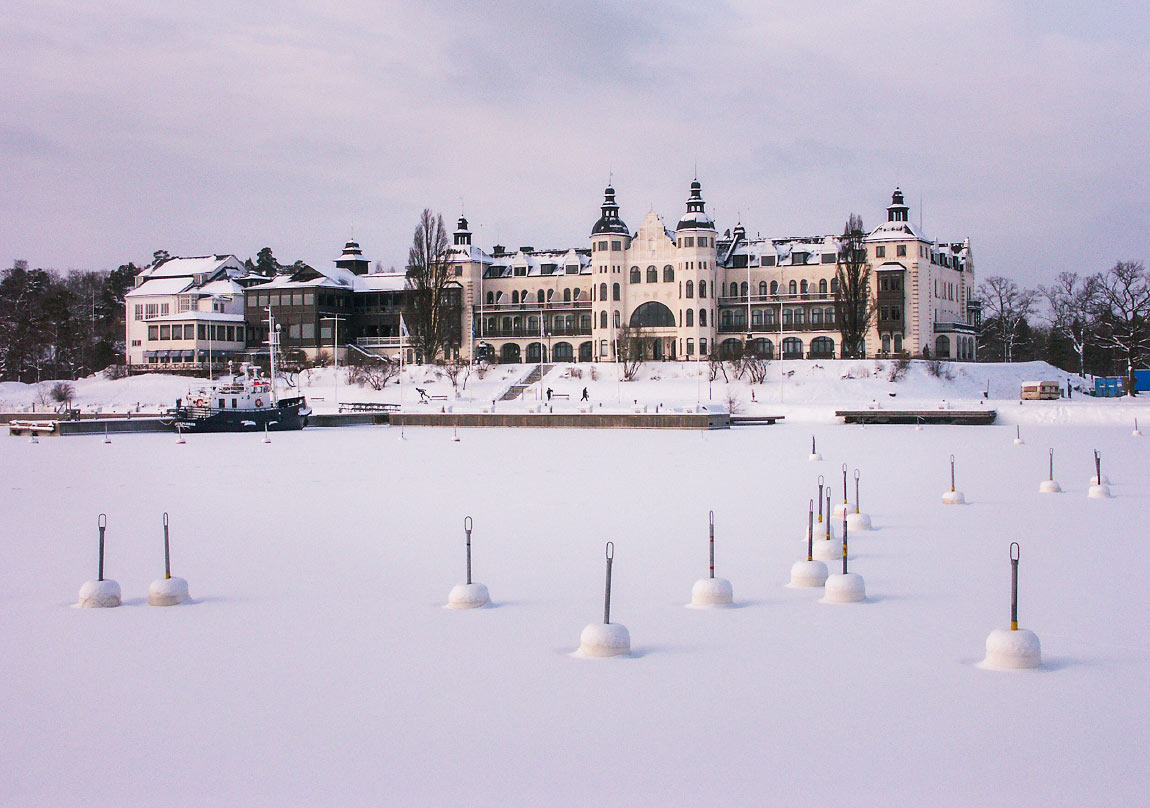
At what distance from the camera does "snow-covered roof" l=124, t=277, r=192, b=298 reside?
10981cm

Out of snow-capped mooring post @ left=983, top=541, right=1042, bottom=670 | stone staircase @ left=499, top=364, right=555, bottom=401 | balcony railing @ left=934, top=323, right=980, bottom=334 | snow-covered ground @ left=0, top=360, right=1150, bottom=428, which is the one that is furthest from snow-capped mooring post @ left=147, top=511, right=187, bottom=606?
balcony railing @ left=934, top=323, right=980, bottom=334

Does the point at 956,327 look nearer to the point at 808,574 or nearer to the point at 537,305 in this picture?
the point at 537,305

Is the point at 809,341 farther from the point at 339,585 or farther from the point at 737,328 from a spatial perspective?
the point at 339,585

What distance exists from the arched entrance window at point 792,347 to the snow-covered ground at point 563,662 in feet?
236

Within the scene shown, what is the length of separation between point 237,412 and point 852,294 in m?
47.1

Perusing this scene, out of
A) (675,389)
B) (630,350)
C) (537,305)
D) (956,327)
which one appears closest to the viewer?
(675,389)

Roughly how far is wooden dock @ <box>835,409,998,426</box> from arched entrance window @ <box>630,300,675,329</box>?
34.1m

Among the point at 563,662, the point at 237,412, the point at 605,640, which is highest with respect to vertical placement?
the point at 237,412

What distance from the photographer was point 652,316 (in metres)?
99.5

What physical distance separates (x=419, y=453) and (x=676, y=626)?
31.2 meters

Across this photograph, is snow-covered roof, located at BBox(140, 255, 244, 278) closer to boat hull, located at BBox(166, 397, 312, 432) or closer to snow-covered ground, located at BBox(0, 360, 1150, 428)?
snow-covered ground, located at BBox(0, 360, 1150, 428)

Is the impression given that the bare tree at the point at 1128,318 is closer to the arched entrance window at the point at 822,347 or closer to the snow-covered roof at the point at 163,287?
the arched entrance window at the point at 822,347

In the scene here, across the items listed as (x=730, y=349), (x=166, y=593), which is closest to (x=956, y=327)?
(x=730, y=349)

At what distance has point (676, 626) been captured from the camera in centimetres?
1368
